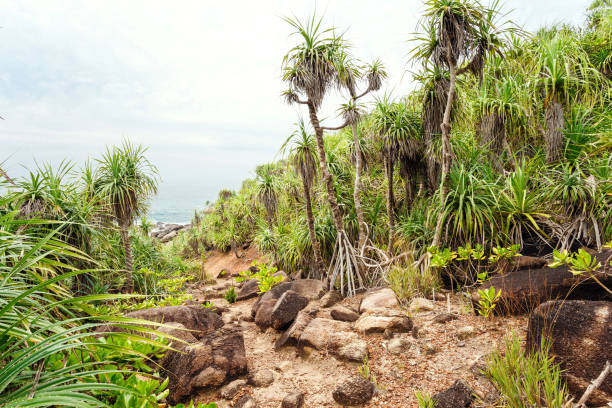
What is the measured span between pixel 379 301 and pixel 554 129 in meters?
4.28

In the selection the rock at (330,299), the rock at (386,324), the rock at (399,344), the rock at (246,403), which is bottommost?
the rock at (246,403)

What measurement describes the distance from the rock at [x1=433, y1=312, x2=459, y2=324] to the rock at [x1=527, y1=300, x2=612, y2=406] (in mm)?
1173

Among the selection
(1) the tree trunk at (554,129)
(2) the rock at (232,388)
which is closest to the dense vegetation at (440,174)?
(1) the tree trunk at (554,129)

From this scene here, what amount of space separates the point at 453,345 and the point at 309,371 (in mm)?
1631

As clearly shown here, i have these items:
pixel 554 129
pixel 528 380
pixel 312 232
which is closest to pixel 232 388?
pixel 528 380

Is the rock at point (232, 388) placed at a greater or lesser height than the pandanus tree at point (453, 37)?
lesser

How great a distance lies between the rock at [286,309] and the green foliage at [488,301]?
267 centimetres

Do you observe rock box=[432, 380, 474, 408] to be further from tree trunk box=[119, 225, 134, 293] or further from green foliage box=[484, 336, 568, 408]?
tree trunk box=[119, 225, 134, 293]

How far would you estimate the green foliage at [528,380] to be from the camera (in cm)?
191

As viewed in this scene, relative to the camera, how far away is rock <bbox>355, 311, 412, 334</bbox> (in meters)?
3.51

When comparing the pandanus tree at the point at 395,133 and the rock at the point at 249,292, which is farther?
the rock at the point at 249,292

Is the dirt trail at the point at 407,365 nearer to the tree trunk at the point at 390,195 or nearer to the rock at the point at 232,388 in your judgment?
the rock at the point at 232,388

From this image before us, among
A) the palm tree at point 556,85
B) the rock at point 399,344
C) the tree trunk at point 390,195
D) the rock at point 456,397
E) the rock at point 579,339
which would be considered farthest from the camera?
the tree trunk at point 390,195

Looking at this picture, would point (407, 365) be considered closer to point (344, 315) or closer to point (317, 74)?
point (344, 315)
